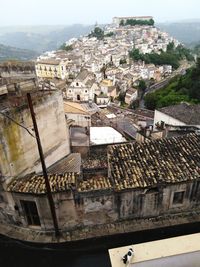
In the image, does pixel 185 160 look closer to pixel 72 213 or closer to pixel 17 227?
pixel 72 213

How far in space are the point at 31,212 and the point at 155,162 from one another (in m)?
7.53

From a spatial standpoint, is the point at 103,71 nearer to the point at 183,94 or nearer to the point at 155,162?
the point at 183,94

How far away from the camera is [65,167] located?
16.9m

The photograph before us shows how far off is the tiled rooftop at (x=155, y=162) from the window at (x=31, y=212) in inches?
180

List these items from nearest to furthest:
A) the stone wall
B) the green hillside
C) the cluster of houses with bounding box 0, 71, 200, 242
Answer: the cluster of houses with bounding box 0, 71, 200, 242
the stone wall
the green hillside

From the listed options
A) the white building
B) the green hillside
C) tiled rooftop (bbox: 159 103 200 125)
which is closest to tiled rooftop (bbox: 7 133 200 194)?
the white building

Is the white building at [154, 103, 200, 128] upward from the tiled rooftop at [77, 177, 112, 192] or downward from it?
downward

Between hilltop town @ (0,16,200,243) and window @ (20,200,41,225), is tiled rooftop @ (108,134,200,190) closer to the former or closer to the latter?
hilltop town @ (0,16,200,243)

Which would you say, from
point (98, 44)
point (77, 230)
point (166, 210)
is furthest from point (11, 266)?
point (98, 44)

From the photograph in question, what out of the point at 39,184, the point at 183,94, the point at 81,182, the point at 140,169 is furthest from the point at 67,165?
the point at 183,94

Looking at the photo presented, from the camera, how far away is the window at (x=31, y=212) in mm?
13117

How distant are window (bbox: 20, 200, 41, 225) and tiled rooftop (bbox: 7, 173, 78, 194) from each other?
1.00 metres

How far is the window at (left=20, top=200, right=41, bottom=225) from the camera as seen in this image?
13.1 metres

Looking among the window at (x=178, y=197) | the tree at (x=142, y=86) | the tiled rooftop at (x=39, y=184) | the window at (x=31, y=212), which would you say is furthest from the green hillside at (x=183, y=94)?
the window at (x=31, y=212)
